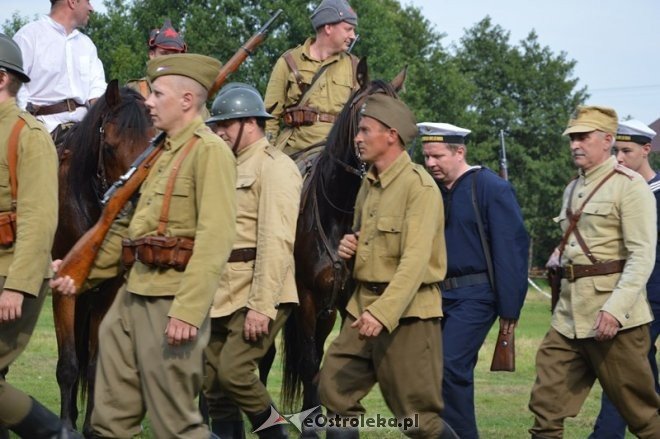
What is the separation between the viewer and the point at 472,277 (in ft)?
29.0

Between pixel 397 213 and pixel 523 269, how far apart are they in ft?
5.57

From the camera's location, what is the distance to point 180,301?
636 cm

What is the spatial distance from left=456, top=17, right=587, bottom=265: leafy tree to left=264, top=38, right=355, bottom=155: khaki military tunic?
197 feet

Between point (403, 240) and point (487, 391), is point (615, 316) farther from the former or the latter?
point (487, 391)

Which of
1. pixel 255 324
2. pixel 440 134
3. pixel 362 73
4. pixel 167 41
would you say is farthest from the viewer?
pixel 167 41

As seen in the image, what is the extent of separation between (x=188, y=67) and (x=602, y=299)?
3219mm

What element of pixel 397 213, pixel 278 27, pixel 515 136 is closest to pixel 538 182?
pixel 515 136

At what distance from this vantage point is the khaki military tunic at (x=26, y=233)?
6895 mm

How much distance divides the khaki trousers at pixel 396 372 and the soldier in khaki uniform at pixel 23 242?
148cm

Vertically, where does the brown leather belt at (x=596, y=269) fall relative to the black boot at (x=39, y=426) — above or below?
above

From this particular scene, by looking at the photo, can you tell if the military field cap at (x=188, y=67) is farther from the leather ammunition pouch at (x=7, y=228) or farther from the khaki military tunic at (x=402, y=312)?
the khaki military tunic at (x=402, y=312)

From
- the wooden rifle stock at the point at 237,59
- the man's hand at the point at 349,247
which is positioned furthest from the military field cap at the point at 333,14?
the man's hand at the point at 349,247

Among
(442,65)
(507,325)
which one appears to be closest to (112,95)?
(507,325)

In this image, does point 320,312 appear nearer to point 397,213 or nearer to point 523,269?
point 523,269
